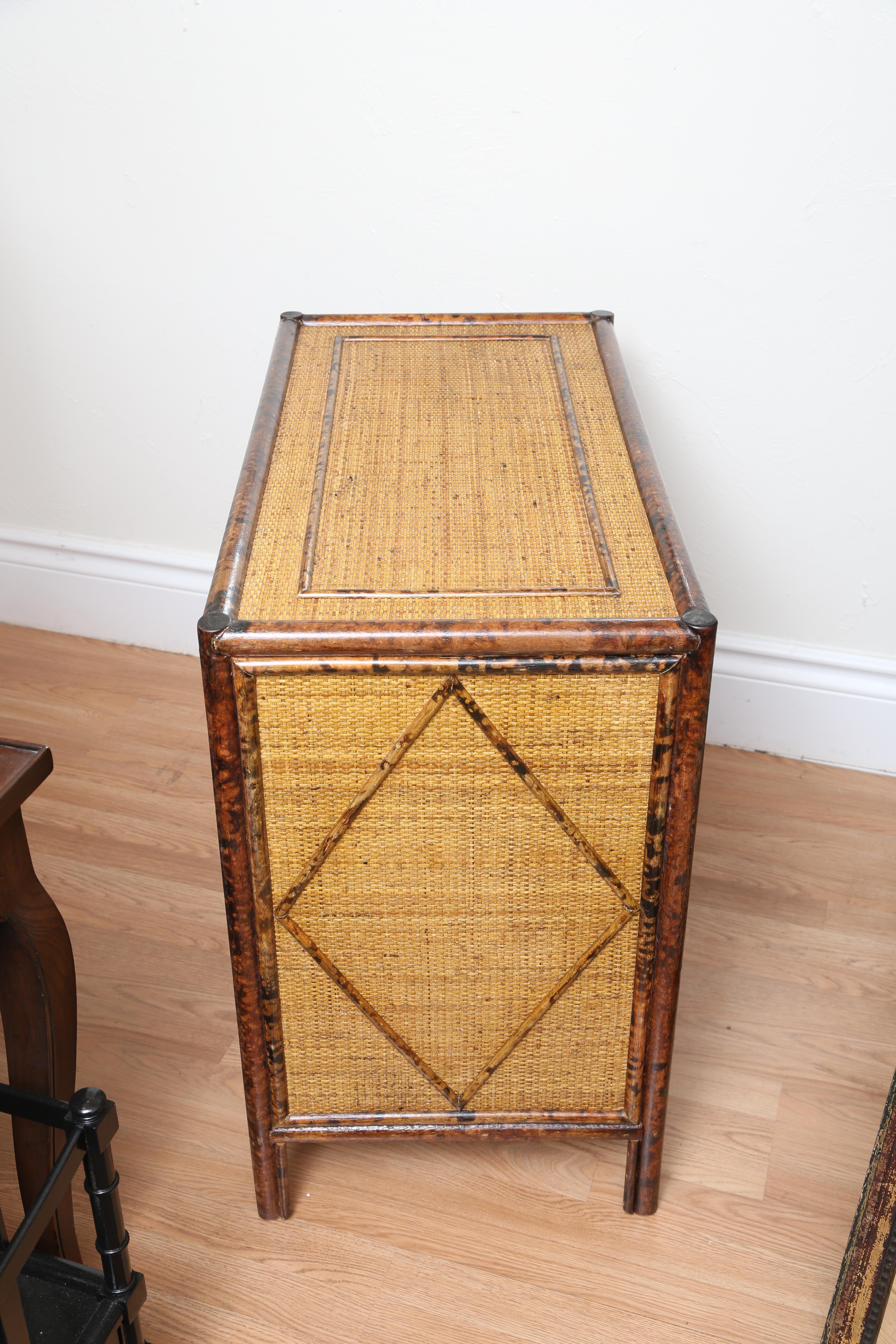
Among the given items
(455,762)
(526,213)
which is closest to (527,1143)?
(455,762)

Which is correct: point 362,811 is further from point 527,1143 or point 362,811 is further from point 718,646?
point 718,646

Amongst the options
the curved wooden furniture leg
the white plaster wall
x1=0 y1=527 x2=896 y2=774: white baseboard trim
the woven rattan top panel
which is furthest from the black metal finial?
the white plaster wall

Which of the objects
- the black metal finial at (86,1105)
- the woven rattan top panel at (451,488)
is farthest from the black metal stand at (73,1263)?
the woven rattan top panel at (451,488)

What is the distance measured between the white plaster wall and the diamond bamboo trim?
848mm

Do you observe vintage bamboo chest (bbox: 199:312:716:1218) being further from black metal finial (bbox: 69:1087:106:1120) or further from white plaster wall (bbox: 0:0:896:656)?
white plaster wall (bbox: 0:0:896:656)

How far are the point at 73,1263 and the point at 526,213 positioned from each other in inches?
52.7

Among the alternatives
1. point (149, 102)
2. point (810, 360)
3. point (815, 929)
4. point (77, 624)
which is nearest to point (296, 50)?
point (149, 102)

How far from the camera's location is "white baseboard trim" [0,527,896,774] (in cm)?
182

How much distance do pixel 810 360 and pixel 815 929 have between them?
76 centimetres

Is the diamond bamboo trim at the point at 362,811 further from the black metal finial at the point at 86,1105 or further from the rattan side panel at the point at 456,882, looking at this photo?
the black metal finial at the point at 86,1105

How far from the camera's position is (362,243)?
66.9 inches

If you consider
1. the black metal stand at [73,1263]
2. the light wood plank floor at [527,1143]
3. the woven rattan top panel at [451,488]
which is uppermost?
the woven rattan top panel at [451,488]

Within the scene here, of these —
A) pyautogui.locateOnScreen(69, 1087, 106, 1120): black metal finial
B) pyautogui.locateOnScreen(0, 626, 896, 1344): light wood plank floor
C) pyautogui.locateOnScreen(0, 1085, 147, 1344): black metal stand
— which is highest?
pyautogui.locateOnScreen(69, 1087, 106, 1120): black metal finial

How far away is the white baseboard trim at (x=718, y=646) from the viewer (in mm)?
1820
